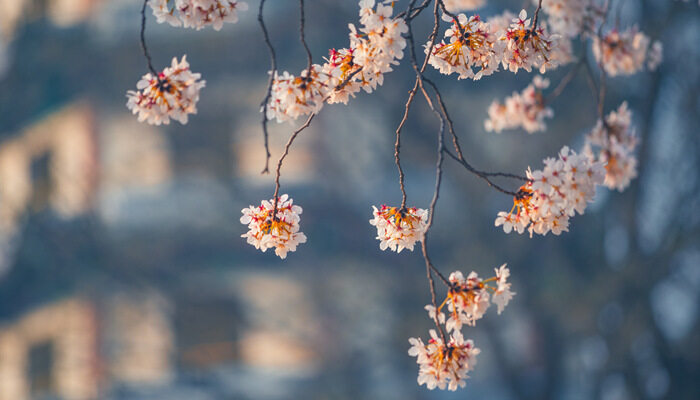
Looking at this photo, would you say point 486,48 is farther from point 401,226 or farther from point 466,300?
point 466,300

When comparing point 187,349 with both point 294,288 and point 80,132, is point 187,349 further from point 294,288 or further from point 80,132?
point 80,132

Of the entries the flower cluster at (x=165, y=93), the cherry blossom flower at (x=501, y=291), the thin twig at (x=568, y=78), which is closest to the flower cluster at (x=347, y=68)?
the flower cluster at (x=165, y=93)

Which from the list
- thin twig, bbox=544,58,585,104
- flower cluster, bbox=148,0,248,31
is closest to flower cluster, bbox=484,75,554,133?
thin twig, bbox=544,58,585,104

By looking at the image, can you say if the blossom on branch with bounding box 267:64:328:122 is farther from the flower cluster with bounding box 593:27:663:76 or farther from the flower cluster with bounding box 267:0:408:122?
the flower cluster with bounding box 593:27:663:76

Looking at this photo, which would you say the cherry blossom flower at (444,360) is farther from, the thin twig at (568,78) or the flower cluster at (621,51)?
the flower cluster at (621,51)

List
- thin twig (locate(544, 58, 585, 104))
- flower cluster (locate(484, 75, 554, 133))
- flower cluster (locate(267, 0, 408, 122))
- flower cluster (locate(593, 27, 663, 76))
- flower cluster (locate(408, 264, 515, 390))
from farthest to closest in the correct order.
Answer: flower cluster (locate(484, 75, 554, 133)) → flower cluster (locate(593, 27, 663, 76)) → thin twig (locate(544, 58, 585, 104)) → flower cluster (locate(408, 264, 515, 390)) → flower cluster (locate(267, 0, 408, 122))

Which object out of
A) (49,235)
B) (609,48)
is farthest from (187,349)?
(609,48)
